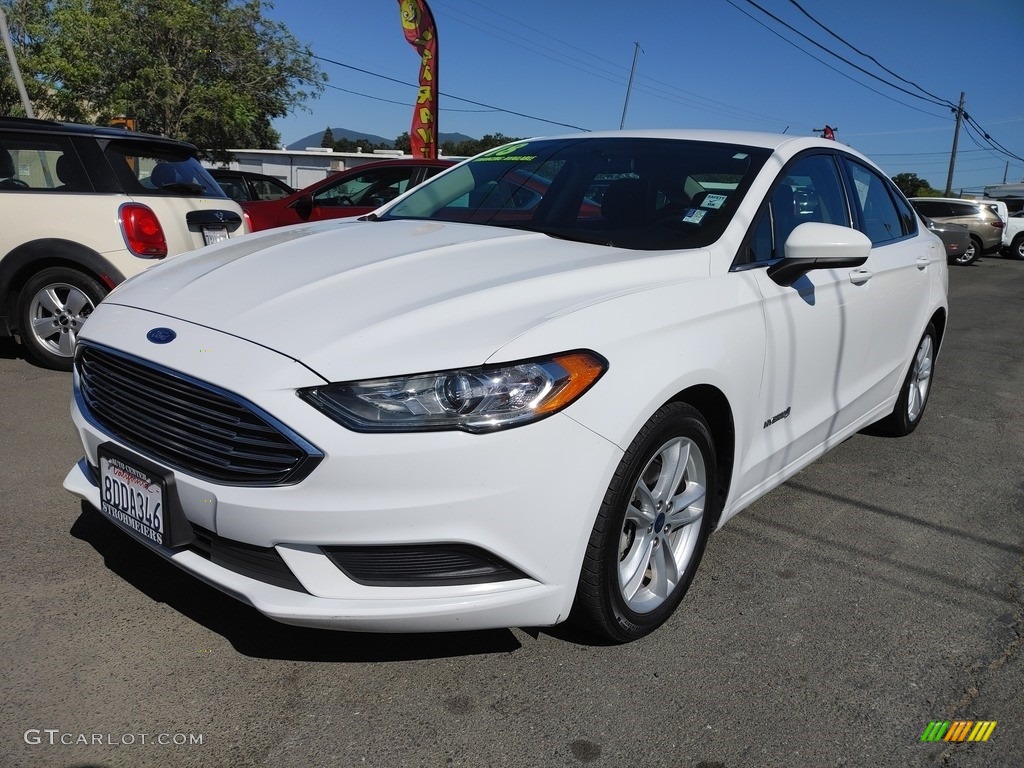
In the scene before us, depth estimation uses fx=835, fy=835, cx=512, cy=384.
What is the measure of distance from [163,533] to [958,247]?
5.89m

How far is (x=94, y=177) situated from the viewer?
5.47 metres

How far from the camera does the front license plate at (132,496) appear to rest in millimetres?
2240

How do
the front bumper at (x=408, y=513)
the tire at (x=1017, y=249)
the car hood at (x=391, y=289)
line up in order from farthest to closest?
the tire at (x=1017, y=249) < the car hood at (x=391, y=289) < the front bumper at (x=408, y=513)

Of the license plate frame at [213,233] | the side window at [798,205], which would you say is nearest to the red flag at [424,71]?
the license plate frame at [213,233]

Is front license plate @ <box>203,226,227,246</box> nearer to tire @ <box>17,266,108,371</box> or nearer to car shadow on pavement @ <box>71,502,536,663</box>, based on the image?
tire @ <box>17,266,108,371</box>

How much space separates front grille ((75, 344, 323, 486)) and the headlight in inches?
5.4

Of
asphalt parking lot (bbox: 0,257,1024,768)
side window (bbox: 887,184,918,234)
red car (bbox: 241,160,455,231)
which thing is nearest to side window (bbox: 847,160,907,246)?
side window (bbox: 887,184,918,234)

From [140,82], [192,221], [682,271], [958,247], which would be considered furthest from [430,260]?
[140,82]

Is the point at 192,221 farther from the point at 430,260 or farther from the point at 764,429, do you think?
the point at 764,429

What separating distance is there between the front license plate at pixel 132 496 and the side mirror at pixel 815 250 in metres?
2.15

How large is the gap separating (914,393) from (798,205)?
2.11 m

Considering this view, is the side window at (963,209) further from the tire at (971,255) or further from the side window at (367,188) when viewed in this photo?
the side window at (367,188)

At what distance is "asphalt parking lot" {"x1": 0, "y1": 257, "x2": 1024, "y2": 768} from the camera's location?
2.16m

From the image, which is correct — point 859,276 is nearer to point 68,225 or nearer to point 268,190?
point 68,225
